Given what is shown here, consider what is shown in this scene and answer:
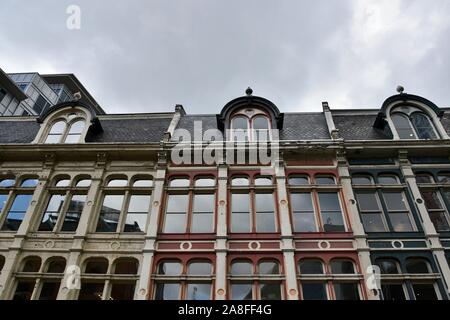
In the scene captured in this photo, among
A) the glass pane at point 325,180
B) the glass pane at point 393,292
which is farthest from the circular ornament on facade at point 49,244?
the glass pane at point 393,292

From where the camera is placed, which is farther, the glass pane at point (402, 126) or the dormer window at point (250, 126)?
the dormer window at point (250, 126)

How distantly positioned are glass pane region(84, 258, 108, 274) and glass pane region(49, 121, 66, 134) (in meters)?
7.96

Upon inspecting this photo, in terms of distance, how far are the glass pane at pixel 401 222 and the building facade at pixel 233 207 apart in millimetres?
57

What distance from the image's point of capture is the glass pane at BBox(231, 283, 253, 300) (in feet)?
42.0

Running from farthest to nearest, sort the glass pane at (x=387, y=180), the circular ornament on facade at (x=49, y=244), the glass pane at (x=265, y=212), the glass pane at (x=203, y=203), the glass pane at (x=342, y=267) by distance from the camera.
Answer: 1. the glass pane at (x=387, y=180)
2. the glass pane at (x=203, y=203)
3. the glass pane at (x=265, y=212)
4. the circular ornament on facade at (x=49, y=244)
5. the glass pane at (x=342, y=267)

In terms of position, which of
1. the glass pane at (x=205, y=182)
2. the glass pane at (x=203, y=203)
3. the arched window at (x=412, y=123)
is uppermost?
the arched window at (x=412, y=123)

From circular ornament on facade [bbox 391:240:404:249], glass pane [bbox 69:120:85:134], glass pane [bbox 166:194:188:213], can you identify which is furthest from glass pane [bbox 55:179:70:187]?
circular ornament on facade [bbox 391:240:404:249]

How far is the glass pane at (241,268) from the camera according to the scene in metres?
13.4

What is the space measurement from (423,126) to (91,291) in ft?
58.6

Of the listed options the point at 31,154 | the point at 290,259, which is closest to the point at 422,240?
the point at 290,259

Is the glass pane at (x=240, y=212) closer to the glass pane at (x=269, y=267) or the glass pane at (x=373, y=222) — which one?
the glass pane at (x=269, y=267)

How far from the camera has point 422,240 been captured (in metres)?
13.6
